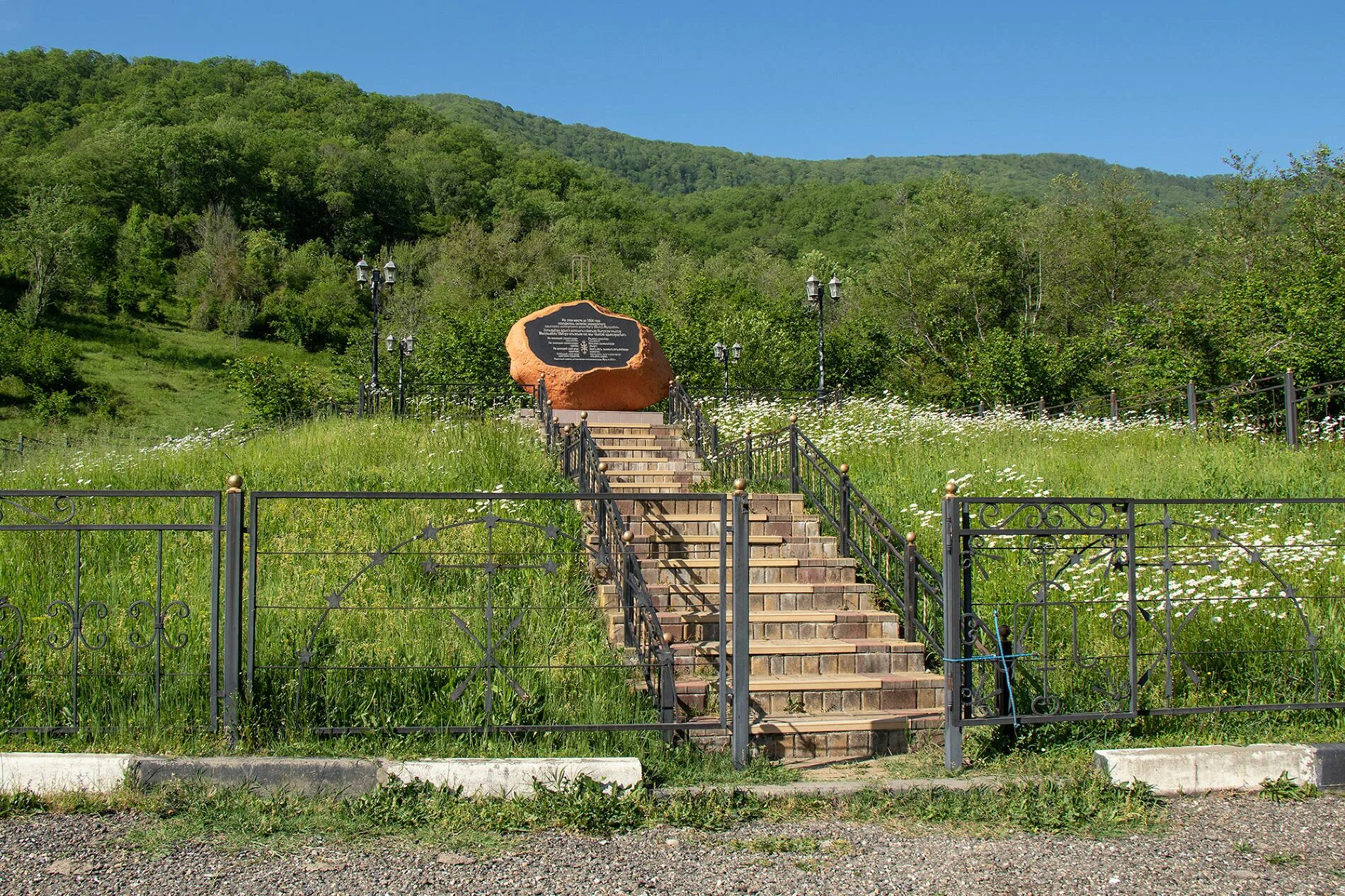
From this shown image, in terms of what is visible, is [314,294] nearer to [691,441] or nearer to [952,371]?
[952,371]

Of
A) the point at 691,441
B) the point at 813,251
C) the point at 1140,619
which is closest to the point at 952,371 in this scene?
the point at 813,251

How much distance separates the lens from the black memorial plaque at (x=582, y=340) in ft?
54.0

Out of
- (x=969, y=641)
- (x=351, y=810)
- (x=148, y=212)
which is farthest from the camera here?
(x=148, y=212)

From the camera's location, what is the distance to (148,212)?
63438 millimetres

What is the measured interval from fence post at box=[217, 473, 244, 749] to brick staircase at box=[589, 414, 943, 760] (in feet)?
Result: 8.37

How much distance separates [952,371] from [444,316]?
21.4 m

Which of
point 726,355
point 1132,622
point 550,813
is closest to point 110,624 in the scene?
point 550,813

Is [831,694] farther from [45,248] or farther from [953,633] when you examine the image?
[45,248]

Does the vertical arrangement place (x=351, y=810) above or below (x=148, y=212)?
below

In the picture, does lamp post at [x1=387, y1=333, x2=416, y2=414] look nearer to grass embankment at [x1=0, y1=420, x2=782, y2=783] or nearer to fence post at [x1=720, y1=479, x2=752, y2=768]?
grass embankment at [x1=0, y1=420, x2=782, y2=783]

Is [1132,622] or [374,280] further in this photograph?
[374,280]

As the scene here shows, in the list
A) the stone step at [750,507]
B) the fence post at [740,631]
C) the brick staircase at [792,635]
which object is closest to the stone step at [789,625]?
the brick staircase at [792,635]

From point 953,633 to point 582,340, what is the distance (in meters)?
12.0

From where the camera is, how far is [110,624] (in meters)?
7.56
